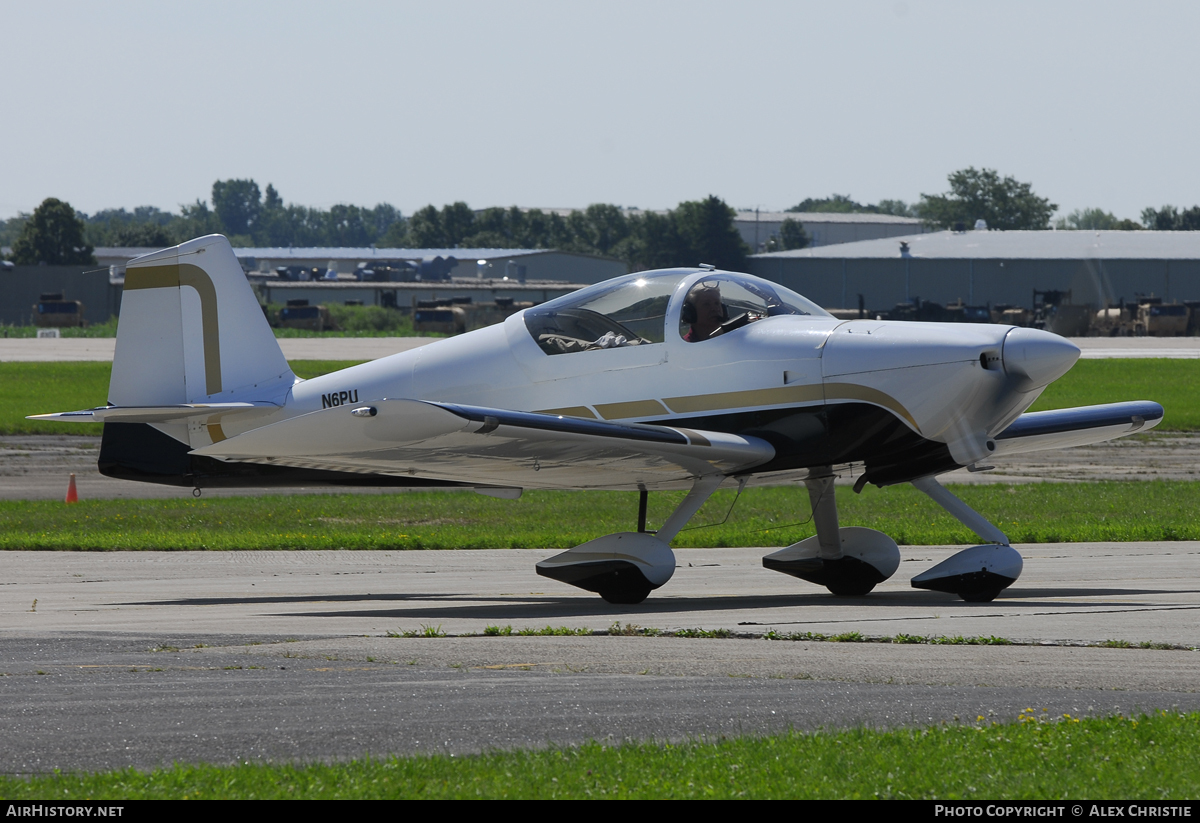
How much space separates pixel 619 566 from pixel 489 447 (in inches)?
58.3

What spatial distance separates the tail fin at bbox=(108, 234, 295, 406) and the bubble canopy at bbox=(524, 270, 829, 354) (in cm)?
330

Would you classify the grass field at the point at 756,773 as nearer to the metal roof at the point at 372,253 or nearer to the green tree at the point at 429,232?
the metal roof at the point at 372,253

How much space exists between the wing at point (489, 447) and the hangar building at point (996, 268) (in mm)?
88841

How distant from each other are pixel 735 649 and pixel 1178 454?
23.4m

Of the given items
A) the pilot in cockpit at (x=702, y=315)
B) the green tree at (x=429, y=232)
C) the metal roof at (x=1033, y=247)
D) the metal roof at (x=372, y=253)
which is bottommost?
the pilot in cockpit at (x=702, y=315)

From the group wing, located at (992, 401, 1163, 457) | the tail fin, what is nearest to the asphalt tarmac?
wing, located at (992, 401, 1163, 457)

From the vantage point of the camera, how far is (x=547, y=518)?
1919 cm

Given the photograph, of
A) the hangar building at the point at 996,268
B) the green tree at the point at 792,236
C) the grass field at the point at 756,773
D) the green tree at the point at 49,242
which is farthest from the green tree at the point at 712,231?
the grass field at the point at 756,773

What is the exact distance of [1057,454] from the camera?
30.4 meters

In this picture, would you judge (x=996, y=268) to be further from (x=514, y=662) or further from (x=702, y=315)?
(x=514, y=662)

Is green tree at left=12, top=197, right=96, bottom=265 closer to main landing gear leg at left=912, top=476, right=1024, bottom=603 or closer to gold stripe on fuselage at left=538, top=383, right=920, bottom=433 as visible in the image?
gold stripe on fuselage at left=538, top=383, right=920, bottom=433

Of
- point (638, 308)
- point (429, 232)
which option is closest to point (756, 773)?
point (638, 308)

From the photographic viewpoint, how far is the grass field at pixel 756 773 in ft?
16.3
